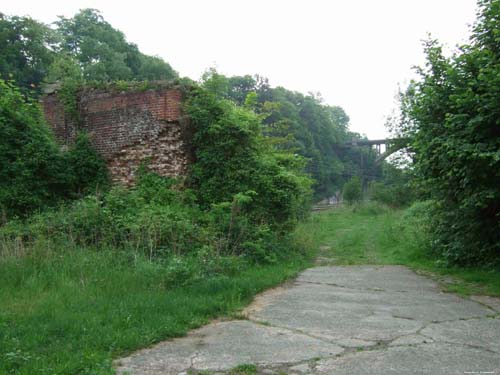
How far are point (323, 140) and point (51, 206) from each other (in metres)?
63.0

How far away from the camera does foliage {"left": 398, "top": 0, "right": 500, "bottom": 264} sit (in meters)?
8.03

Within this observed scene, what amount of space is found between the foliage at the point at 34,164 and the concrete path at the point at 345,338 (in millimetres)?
7403

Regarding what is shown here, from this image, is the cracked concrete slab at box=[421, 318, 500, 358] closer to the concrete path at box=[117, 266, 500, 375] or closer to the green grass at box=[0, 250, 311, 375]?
the concrete path at box=[117, 266, 500, 375]

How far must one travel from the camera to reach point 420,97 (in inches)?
389

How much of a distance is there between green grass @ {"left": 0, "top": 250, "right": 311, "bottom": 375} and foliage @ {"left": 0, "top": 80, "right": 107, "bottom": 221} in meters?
4.76

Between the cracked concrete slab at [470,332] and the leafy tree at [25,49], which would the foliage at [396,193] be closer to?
the leafy tree at [25,49]

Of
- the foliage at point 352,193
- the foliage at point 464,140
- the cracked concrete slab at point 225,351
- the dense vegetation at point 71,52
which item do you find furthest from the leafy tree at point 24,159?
the foliage at point 352,193

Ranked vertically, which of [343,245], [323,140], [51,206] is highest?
[323,140]

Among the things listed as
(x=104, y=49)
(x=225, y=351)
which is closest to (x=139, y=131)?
(x=225, y=351)

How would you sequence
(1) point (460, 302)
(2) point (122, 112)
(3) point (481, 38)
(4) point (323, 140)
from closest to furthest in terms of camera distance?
(1) point (460, 302) < (3) point (481, 38) < (2) point (122, 112) < (4) point (323, 140)

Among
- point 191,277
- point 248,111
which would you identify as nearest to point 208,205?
point 248,111

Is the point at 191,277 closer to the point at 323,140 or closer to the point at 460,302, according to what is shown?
the point at 460,302

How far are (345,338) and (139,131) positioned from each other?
9.36 metres

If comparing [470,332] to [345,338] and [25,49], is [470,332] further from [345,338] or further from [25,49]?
[25,49]
